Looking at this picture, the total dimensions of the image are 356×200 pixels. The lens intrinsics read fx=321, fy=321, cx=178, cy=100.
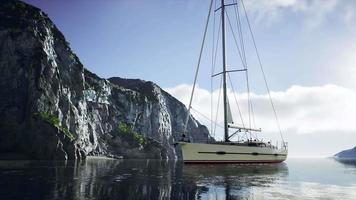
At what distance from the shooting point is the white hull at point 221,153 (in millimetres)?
50522

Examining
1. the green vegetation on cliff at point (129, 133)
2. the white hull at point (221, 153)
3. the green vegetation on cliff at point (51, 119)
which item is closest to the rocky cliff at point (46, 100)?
the green vegetation on cliff at point (51, 119)

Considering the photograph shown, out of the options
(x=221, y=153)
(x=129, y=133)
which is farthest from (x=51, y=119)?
(x=129, y=133)

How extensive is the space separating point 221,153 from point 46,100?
6960 centimetres

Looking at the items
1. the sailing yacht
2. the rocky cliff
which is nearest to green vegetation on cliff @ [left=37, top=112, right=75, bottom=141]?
the rocky cliff

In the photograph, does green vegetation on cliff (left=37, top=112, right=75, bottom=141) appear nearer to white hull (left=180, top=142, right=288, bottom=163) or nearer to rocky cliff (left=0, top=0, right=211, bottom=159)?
rocky cliff (left=0, top=0, right=211, bottom=159)

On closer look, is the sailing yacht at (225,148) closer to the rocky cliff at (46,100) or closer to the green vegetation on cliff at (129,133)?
the rocky cliff at (46,100)

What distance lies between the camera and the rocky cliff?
304 feet

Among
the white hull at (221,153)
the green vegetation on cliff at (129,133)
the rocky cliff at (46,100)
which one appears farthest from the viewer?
the green vegetation on cliff at (129,133)

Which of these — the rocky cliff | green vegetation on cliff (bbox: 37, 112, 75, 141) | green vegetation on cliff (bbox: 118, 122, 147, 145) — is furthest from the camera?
green vegetation on cliff (bbox: 118, 122, 147, 145)

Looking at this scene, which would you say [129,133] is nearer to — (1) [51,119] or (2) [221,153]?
(1) [51,119]

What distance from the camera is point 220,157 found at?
52812 mm

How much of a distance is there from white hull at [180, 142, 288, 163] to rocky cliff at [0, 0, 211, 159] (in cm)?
5561

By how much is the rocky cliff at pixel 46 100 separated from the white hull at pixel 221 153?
55612 millimetres

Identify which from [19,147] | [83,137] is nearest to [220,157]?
[19,147]
